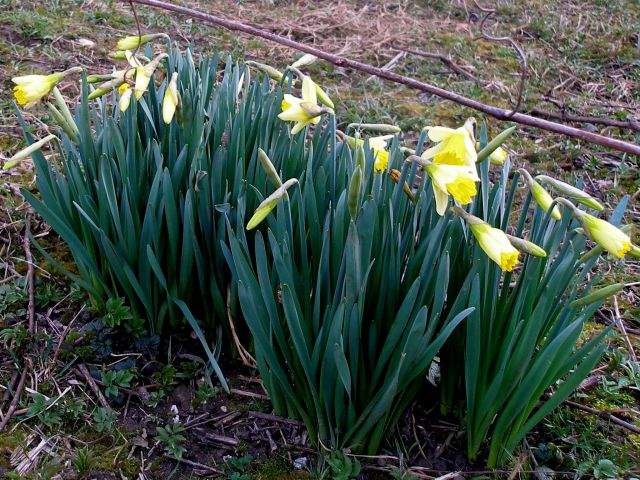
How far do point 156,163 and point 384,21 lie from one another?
356cm

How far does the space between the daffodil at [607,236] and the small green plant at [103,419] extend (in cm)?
131

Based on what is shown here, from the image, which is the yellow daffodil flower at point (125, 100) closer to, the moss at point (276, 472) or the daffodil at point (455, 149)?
the daffodil at point (455, 149)

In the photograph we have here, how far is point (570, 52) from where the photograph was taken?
4.59 meters

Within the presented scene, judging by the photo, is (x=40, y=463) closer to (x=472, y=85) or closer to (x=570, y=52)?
(x=472, y=85)

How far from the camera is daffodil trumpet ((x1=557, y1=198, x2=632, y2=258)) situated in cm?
132

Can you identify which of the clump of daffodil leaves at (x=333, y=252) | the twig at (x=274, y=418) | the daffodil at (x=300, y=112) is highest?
the daffodil at (x=300, y=112)

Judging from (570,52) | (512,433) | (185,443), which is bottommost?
(185,443)

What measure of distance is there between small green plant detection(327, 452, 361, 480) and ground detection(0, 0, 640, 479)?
64 millimetres

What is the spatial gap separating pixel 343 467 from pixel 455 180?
0.79m

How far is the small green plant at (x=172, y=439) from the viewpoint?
1.65 m

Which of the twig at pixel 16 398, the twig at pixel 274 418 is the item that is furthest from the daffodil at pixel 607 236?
→ the twig at pixel 16 398

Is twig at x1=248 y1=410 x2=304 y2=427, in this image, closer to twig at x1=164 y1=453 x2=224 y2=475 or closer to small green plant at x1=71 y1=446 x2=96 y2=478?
twig at x1=164 y1=453 x2=224 y2=475

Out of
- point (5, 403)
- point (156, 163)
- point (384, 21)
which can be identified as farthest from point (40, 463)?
point (384, 21)

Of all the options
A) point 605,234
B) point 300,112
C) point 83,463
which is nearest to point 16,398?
point 83,463
